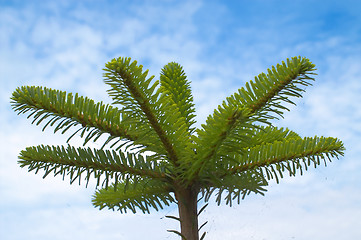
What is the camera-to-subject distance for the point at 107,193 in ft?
6.19

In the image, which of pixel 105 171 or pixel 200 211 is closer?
pixel 105 171

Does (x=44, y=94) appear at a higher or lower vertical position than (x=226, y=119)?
higher

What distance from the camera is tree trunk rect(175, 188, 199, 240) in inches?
60.0

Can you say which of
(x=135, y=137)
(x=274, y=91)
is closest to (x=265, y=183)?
(x=274, y=91)

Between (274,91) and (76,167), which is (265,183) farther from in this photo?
(76,167)

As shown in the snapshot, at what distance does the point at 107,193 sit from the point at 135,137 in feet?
1.80

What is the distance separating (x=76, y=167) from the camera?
1468 millimetres

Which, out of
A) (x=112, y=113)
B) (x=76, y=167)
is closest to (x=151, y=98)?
(x=112, y=113)

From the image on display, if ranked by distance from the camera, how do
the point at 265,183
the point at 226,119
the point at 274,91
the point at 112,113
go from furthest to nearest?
1. the point at 265,183
2. the point at 112,113
3. the point at 274,91
4. the point at 226,119

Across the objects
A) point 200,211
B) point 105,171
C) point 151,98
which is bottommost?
point 200,211

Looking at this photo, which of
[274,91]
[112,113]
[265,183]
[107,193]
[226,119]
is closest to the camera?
[226,119]

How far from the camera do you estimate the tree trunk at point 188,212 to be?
5.00 ft

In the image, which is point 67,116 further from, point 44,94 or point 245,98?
point 245,98

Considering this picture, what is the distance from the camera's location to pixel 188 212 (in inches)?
60.8
